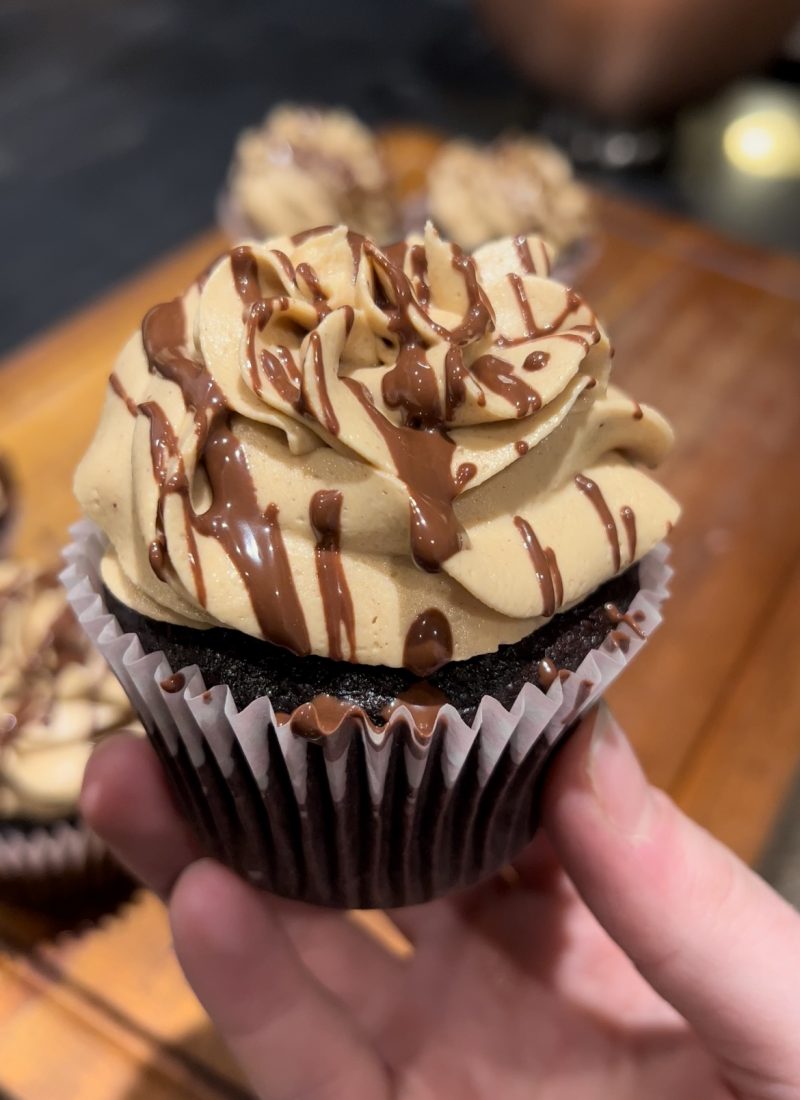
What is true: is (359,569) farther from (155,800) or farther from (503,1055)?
(503,1055)

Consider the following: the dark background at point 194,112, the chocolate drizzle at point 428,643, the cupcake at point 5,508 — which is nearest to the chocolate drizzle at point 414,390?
the chocolate drizzle at point 428,643

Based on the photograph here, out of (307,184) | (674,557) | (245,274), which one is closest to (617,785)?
(245,274)

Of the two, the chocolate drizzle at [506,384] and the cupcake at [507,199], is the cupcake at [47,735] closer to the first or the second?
the chocolate drizzle at [506,384]

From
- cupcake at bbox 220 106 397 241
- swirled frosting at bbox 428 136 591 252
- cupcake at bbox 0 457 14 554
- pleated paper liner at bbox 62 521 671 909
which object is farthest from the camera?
cupcake at bbox 220 106 397 241

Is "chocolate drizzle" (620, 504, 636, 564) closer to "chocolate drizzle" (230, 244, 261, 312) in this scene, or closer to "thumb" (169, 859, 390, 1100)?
"chocolate drizzle" (230, 244, 261, 312)

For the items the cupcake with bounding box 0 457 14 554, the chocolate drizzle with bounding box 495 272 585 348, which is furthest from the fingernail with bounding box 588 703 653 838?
the cupcake with bounding box 0 457 14 554

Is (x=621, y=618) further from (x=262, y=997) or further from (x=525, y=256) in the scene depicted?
(x=262, y=997)
